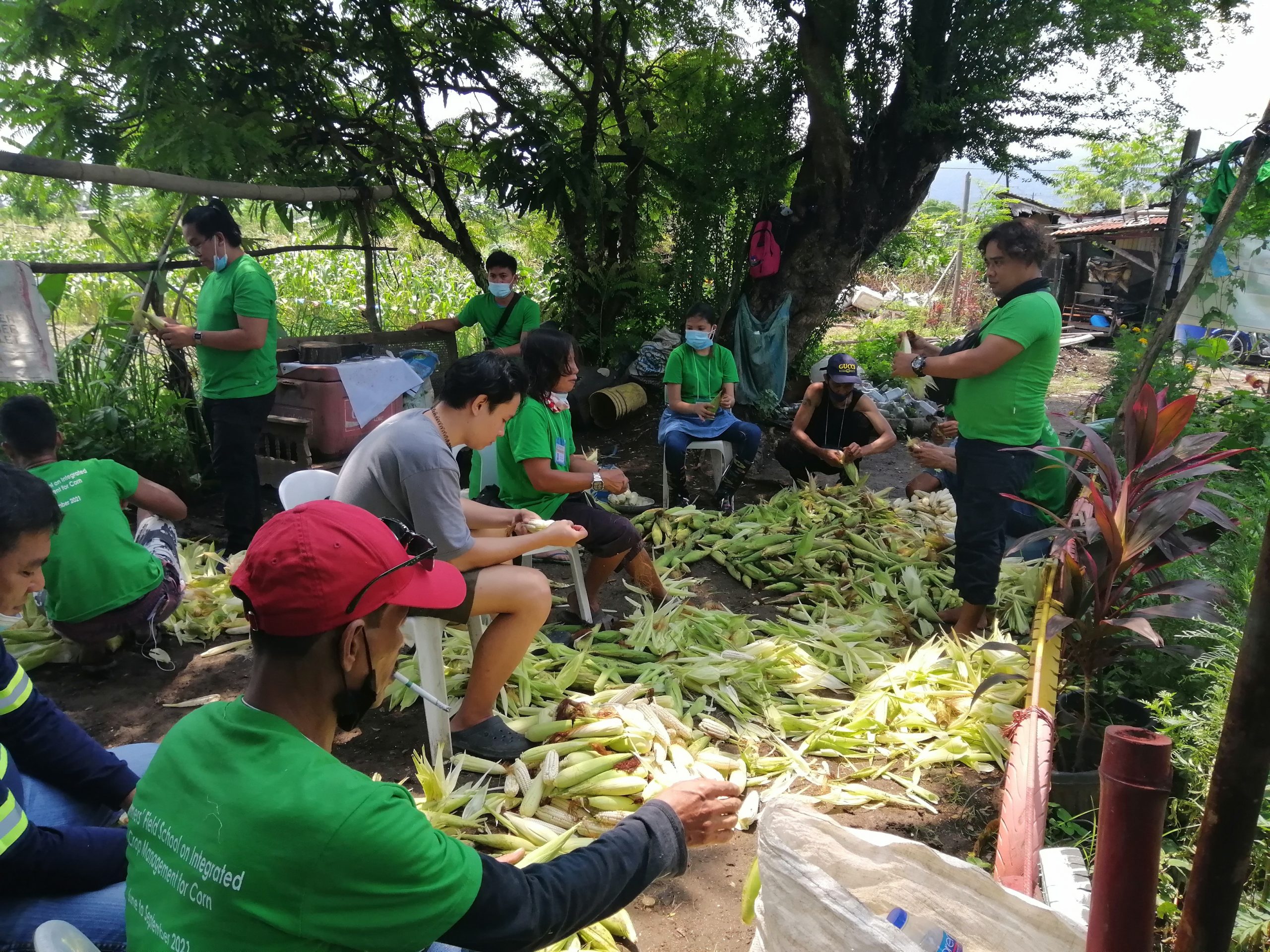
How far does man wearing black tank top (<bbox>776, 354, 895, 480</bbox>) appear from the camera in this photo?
5973mm

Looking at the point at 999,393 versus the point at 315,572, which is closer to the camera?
the point at 315,572

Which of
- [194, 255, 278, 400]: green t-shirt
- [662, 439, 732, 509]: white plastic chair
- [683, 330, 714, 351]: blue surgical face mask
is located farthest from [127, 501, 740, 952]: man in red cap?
[683, 330, 714, 351]: blue surgical face mask

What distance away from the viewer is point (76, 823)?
2.07 metres

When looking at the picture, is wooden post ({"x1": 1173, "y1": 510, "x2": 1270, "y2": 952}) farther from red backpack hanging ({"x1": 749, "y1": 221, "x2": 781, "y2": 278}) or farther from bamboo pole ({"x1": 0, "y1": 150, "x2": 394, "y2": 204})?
red backpack hanging ({"x1": 749, "y1": 221, "x2": 781, "y2": 278})

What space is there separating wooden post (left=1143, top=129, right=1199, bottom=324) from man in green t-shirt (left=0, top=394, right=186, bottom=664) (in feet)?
26.2

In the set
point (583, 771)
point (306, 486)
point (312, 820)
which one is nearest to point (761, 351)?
point (306, 486)

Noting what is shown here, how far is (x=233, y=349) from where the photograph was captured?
4684mm

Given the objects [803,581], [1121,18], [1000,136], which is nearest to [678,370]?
[803,581]

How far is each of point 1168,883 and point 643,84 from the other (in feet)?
29.0

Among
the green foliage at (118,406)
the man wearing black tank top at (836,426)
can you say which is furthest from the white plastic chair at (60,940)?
the man wearing black tank top at (836,426)

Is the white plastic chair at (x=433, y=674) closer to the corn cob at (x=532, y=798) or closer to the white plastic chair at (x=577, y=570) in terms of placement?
the corn cob at (x=532, y=798)

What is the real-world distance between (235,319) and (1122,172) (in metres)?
19.8

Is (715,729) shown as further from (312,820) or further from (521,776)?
(312,820)

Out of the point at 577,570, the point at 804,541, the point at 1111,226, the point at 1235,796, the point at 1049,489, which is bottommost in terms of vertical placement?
the point at 804,541
